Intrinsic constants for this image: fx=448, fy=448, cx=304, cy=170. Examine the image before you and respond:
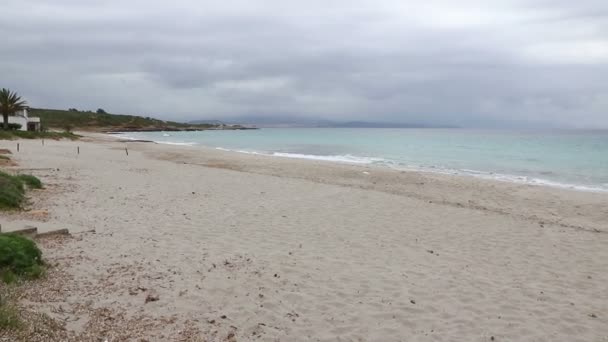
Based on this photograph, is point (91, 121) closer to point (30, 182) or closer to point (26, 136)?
point (26, 136)

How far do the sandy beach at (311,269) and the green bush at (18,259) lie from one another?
10.3 inches

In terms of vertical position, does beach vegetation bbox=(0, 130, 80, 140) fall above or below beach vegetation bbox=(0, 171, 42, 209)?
above

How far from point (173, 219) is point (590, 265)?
26.0 ft

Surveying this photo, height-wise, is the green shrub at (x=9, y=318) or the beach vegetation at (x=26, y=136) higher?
the beach vegetation at (x=26, y=136)

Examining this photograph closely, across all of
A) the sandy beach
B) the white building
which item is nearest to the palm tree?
the white building

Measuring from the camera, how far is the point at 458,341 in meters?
4.62

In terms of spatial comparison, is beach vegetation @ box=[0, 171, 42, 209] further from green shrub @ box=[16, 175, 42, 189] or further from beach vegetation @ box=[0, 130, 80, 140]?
beach vegetation @ box=[0, 130, 80, 140]

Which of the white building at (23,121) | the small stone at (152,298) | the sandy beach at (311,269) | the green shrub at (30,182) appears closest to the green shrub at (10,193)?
the sandy beach at (311,269)

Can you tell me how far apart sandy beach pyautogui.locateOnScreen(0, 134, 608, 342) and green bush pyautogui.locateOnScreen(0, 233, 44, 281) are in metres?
0.26

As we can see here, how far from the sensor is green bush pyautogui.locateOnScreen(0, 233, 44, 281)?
5.24 m

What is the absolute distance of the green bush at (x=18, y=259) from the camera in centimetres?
524

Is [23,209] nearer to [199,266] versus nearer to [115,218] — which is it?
[115,218]

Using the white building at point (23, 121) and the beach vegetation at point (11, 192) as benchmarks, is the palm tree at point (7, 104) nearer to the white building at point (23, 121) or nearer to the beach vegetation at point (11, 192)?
the white building at point (23, 121)

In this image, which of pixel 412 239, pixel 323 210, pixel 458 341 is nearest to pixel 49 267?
pixel 458 341
